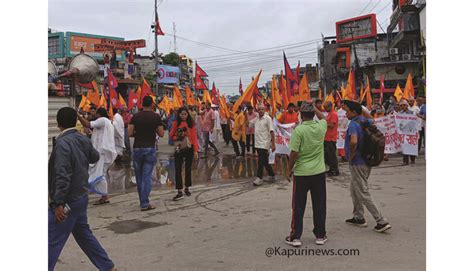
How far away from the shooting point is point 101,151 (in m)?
6.77

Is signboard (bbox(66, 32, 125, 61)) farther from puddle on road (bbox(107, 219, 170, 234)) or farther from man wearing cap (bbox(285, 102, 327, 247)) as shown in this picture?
man wearing cap (bbox(285, 102, 327, 247))

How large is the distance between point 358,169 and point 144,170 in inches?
131

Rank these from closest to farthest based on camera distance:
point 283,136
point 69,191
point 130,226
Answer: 1. point 69,191
2. point 130,226
3. point 283,136

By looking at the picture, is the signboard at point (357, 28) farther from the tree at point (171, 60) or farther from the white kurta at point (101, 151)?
the white kurta at point (101, 151)

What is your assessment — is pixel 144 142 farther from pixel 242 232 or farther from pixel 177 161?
pixel 242 232

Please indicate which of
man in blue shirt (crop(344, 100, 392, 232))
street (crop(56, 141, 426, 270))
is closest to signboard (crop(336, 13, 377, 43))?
street (crop(56, 141, 426, 270))

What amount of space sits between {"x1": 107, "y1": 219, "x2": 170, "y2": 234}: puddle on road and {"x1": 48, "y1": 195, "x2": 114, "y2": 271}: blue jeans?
1.55m

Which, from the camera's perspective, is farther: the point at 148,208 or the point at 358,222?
the point at 148,208

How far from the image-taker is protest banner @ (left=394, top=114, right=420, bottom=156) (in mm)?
10266

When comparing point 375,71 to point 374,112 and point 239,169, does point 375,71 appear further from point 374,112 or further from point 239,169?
point 239,169

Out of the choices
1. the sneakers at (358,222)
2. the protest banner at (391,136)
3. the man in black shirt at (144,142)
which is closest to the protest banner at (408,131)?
the protest banner at (391,136)

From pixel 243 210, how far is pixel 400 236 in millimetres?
2290

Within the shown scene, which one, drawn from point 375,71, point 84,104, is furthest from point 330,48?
point 84,104

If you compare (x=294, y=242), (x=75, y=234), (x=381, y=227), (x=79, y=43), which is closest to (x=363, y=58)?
(x=79, y=43)
